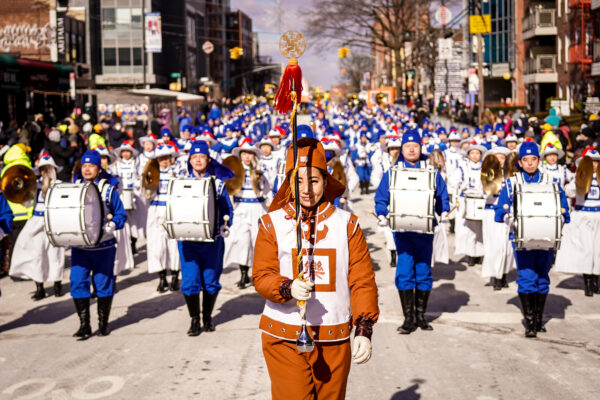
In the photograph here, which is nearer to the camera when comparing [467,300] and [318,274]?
[318,274]

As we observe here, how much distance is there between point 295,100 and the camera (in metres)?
4.43

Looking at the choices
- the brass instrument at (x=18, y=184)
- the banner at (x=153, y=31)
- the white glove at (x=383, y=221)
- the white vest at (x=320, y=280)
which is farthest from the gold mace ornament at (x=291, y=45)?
the banner at (x=153, y=31)

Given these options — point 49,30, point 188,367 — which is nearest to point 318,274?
point 188,367

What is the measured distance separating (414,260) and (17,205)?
5754 mm

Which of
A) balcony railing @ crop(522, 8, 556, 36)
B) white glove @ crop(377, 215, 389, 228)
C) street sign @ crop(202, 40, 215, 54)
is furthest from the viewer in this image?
street sign @ crop(202, 40, 215, 54)

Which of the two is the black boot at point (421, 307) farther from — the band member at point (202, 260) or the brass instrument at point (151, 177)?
the brass instrument at point (151, 177)

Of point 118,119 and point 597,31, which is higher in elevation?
point 597,31

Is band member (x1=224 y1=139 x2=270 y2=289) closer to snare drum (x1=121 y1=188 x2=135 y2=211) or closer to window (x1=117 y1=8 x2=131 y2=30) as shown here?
snare drum (x1=121 y1=188 x2=135 y2=211)

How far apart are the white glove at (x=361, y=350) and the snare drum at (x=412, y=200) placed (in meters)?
4.18

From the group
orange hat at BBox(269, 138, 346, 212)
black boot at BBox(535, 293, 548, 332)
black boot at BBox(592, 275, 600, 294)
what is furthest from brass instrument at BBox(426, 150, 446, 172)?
orange hat at BBox(269, 138, 346, 212)

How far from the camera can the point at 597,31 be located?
40188mm

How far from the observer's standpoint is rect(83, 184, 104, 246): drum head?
26.8 ft

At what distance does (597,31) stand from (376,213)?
35233 millimetres

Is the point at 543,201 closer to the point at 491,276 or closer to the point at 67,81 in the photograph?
the point at 491,276
